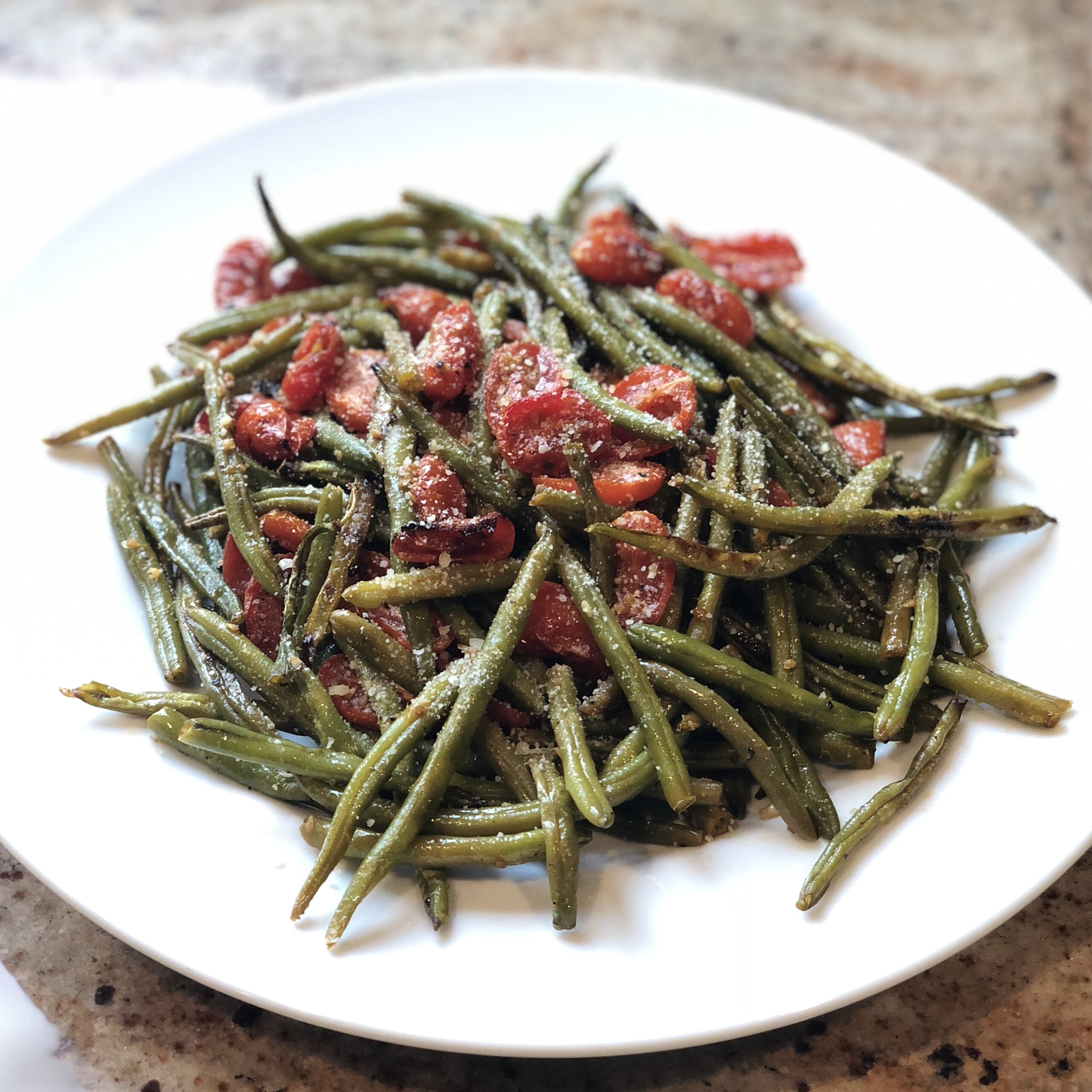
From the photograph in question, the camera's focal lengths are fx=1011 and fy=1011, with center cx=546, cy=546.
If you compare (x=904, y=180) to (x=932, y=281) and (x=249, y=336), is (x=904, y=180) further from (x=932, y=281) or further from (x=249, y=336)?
(x=249, y=336)

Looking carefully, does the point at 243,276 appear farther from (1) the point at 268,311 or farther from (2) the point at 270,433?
(2) the point at 270,433

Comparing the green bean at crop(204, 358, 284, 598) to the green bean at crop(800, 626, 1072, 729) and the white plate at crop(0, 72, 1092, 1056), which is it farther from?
the green bean at crop(800, 626, 1072, 729)

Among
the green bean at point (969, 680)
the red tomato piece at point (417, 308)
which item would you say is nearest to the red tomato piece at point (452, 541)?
the green bean at point (969, 680)

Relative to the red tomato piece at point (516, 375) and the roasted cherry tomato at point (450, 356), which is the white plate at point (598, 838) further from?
the red tomato piece at point (516, 375)

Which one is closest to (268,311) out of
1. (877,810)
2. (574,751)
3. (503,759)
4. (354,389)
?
(354,389)

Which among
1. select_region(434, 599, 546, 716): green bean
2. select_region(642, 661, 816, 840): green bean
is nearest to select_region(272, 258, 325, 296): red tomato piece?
select_region(434, 599, 546, 716): green bean

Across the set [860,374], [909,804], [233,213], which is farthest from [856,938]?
[233,213]
